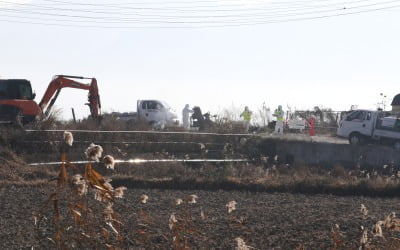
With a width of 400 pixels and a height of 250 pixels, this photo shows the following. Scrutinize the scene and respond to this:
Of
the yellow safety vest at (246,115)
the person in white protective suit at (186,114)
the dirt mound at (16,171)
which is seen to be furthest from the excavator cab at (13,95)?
the person in white protective suit at (186,114)

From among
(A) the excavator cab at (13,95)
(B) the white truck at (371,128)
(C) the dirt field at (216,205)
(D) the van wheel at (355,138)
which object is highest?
(A) the excavator cab at (13,95)

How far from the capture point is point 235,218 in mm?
9180

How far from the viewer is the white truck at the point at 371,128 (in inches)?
1238

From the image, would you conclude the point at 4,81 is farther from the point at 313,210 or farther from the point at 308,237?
the point at 308,237

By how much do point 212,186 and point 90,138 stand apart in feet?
24.6

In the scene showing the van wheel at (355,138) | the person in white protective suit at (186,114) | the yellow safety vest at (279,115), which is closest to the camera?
the van wheel at (355,138)

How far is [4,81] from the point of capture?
1226 inches

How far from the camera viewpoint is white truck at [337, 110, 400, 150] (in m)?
31.4

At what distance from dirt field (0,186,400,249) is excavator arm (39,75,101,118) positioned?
17.1 meters

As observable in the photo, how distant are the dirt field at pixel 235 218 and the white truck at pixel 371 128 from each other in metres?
14.6

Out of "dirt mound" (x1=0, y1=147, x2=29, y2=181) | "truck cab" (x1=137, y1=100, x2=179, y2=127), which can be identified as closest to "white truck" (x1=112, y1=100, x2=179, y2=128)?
"truck cab" (x1=137, y1=100, x2=179, y2=127)

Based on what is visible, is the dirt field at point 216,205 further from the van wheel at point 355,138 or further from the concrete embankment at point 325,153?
the van wheel at point 355,138

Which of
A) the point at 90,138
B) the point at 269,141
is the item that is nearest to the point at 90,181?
the point at 90,138

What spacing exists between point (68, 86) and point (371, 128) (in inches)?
548
